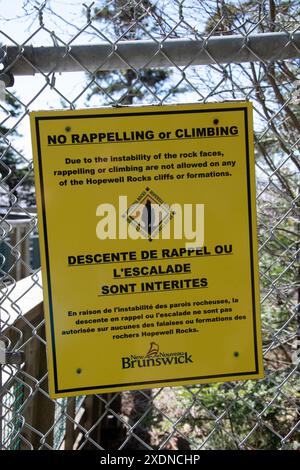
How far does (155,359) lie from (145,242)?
379 mm

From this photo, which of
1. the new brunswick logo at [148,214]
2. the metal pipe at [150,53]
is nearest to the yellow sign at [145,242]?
the new brunswick logo at [148,214]

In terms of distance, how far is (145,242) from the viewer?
4.88 ft

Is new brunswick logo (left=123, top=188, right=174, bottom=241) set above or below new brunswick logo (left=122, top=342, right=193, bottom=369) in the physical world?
above

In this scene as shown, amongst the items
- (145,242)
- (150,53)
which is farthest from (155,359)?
(150,53)

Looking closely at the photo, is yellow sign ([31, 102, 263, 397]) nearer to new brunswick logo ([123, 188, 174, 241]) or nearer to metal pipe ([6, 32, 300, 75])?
new brunswick logo ([123, 188, 174, 241])

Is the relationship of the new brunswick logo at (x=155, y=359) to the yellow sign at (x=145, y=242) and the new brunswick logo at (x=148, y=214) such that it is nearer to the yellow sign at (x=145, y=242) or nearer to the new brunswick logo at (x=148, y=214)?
the yellow sign at (x=145, y=242)

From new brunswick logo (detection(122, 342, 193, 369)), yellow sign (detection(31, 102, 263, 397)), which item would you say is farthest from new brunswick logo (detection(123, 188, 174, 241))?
new brunswick logo (detection(122, 342, 193, 369))

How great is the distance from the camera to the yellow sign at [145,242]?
1.44 m

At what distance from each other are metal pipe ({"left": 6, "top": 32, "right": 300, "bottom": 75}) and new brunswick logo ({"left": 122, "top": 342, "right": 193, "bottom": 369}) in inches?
36.4

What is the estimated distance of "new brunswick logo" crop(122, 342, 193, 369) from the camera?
1499mm

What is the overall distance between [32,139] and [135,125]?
317mm

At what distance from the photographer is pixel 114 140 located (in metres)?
1.45

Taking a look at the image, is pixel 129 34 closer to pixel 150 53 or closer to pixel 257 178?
pixel 150 53

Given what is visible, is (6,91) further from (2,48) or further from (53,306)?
(53,306)
